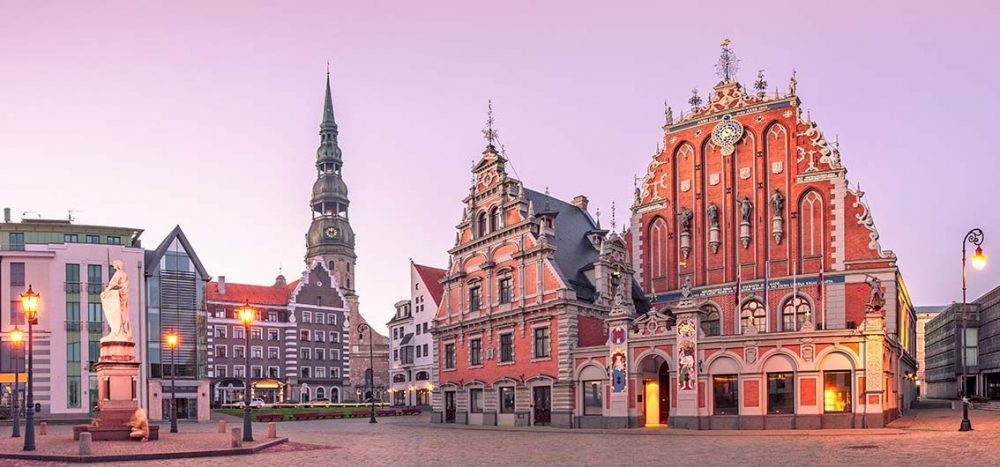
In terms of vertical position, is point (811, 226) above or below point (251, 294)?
above

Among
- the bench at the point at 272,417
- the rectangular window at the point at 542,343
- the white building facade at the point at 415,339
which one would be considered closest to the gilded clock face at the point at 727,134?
the rectangular window at the point at 542,343

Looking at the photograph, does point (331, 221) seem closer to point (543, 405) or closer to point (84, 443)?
point (543, 405)

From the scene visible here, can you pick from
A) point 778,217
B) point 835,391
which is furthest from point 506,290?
point 835,391

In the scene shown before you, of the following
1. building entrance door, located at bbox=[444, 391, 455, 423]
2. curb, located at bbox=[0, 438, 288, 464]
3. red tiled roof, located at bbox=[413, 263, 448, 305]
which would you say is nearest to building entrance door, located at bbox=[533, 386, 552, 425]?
building entrance door, located at bbox=[444, 391, 455, 423]

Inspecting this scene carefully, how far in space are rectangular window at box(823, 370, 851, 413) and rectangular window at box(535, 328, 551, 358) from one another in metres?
15.2

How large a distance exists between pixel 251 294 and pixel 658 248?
210ft

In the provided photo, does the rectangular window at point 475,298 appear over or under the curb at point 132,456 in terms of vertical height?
over

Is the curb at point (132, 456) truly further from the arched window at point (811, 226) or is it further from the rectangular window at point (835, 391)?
the arched window at point (811, 226)

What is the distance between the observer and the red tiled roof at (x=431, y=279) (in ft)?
299

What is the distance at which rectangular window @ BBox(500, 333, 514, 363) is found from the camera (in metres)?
53.1

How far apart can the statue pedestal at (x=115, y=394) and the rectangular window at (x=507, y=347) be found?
849 inches

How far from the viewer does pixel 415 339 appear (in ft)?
309

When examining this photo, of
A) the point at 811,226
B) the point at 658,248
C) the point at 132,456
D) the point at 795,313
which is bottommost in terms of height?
the point at 132,456

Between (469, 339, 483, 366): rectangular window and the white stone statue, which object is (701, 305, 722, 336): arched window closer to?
(469, 339, 483, 366): rectangular window
